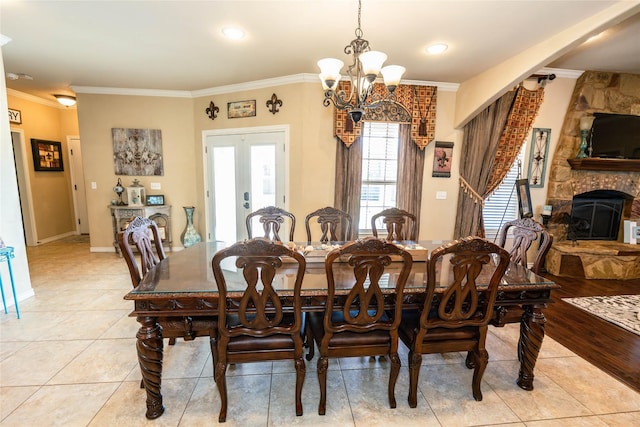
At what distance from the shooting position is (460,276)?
1535 millimetres

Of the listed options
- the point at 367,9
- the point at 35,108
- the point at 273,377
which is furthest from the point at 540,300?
the point at 35,108

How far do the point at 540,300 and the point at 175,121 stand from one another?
5.12 m

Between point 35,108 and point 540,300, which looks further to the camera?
point 35,108

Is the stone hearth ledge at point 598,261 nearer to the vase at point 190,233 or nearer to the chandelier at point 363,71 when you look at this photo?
the chandelier at point 363,71

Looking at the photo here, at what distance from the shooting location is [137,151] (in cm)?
471

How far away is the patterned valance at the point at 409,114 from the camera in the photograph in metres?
3.77

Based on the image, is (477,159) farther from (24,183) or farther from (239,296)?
(24,183)

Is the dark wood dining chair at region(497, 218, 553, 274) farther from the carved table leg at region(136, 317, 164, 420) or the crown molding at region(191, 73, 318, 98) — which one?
the crown molding at region(191, 73, 318, 98)

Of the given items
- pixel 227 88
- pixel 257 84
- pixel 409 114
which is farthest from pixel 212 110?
pixel 409 114

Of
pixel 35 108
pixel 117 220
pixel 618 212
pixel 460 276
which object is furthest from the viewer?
pixel 35 108

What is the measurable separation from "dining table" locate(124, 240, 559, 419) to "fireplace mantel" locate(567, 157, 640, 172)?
301 centimetres

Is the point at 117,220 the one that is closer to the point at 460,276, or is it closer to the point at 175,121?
the point at 175,121

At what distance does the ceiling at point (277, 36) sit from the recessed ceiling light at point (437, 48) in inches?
2.6

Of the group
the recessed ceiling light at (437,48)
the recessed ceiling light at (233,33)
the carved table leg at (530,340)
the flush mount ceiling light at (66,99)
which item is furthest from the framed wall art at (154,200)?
the carved table leg at (530,340)
